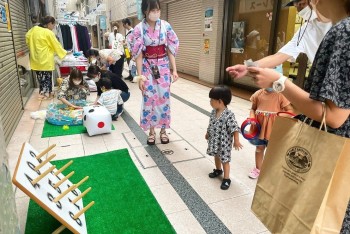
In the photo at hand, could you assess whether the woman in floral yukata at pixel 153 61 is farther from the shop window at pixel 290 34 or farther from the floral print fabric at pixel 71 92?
the shop window at pixel 290 34

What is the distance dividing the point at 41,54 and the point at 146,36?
3.28 m

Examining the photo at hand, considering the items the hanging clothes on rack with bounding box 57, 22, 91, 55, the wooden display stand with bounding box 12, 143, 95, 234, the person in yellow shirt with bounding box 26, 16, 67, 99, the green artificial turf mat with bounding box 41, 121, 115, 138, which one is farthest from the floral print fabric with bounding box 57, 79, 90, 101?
the hanging clothes on rack with bounding box 57, 22, 91, 55

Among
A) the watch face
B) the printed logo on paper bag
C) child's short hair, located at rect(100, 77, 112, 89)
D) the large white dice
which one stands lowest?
the large white dice

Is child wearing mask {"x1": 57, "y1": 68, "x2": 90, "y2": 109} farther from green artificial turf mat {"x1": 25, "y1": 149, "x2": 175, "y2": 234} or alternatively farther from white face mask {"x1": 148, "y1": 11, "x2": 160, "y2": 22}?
white face mask {"x1": 148, "y1": 11, "x2": 160, "y2": 22}

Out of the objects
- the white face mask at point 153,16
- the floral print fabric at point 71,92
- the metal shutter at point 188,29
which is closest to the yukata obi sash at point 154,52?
the white face mask at point 153,16

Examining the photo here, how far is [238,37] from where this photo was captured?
651cm

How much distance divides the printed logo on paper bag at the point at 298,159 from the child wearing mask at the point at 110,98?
347 centimetres

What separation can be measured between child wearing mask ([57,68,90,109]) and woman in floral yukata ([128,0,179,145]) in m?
1.59

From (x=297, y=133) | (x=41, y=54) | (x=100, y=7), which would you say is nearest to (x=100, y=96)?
(x=41, y=54)

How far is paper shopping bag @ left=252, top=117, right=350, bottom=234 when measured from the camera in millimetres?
815

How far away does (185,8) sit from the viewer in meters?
8.75

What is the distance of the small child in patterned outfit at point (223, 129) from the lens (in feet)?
7.20

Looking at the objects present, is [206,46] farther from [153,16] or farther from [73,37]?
[153,16]

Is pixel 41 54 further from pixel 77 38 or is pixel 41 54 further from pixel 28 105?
pixel 77 38
